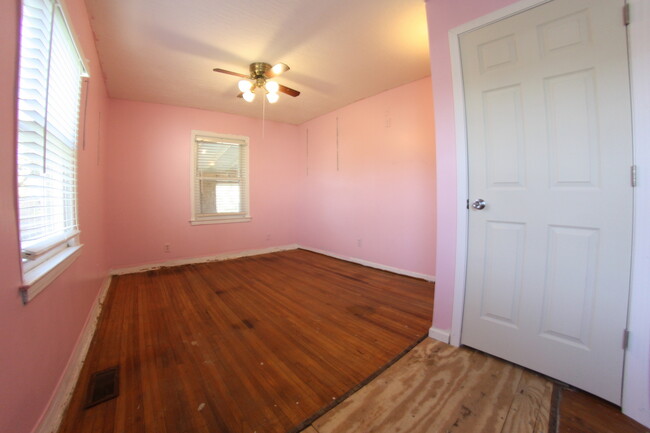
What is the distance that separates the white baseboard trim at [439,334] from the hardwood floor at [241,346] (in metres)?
0.11

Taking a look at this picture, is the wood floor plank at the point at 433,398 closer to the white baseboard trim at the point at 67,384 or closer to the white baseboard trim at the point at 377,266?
the white baseboard trim at the point at 67,384

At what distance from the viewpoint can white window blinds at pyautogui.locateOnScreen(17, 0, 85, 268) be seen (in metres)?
1.09

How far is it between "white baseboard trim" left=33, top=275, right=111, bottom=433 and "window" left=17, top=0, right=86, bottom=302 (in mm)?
592

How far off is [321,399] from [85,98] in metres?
2.92

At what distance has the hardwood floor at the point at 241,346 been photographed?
1.27m

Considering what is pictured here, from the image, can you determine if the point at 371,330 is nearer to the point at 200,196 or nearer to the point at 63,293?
the point at 63,293

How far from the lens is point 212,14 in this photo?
6.87 ft

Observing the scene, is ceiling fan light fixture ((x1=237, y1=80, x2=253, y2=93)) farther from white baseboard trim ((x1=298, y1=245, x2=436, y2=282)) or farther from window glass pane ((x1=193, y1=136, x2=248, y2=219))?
white baseboard trim ((x1=298, y1=245, x2=436, y2=282))

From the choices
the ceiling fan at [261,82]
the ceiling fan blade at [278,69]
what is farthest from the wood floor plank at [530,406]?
the ceiling fan at [261,82]

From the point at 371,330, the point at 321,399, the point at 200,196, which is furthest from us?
the point at 200,196

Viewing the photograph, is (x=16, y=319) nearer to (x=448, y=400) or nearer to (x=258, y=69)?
(x=448, y=400)

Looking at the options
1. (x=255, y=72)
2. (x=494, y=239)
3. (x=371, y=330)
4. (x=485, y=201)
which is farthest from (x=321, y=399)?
(x=255, y=72)

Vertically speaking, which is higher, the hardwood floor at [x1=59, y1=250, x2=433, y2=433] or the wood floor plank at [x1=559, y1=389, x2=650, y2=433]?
the hardwood floor at [x1=59, y1=250, x2=433, y2=433]

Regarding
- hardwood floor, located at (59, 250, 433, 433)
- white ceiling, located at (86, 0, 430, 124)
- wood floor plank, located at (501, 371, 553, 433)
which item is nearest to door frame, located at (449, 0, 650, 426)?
wood floor plank, located at (501, 371, 553, 433)
